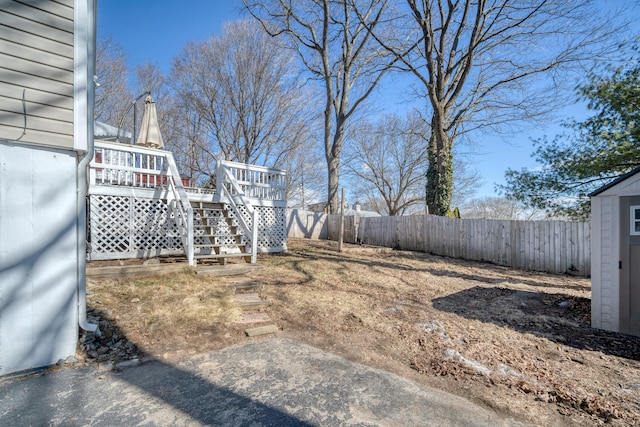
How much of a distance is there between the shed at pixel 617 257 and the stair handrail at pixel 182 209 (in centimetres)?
604

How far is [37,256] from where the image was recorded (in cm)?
249

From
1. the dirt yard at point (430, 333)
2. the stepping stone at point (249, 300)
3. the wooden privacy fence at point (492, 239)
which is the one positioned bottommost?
the dirt yard at point (430, 333)

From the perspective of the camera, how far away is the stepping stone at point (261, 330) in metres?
3.28

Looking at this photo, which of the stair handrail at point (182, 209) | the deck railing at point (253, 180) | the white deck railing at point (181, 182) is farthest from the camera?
the deck railing at point (253, 180)

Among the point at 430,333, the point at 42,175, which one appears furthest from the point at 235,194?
the point at 430,333

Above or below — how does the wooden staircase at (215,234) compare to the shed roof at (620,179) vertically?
below

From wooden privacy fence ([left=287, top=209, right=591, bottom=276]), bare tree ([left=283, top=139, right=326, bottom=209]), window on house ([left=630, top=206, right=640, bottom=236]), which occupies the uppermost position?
bare tree ([left=283, top=139, right=326, bottom=209])

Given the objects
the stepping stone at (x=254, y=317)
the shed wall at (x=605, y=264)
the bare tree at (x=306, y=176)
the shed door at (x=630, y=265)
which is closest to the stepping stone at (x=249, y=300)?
the stepping stone at (x=254, y=317)

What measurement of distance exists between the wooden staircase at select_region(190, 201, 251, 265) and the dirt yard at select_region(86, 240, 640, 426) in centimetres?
74

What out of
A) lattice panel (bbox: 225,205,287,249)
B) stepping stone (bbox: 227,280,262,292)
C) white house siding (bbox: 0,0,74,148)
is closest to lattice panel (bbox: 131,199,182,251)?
lattice panel (bbox: 225,205,287,249)

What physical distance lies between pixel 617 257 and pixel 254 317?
15.1 ft

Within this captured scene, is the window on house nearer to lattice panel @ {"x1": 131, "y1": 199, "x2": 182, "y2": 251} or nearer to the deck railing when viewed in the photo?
the deck railing

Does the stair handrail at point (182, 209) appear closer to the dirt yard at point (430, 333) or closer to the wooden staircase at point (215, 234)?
the wooden staircase at point (215, 234)

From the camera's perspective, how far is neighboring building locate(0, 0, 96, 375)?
239cm
